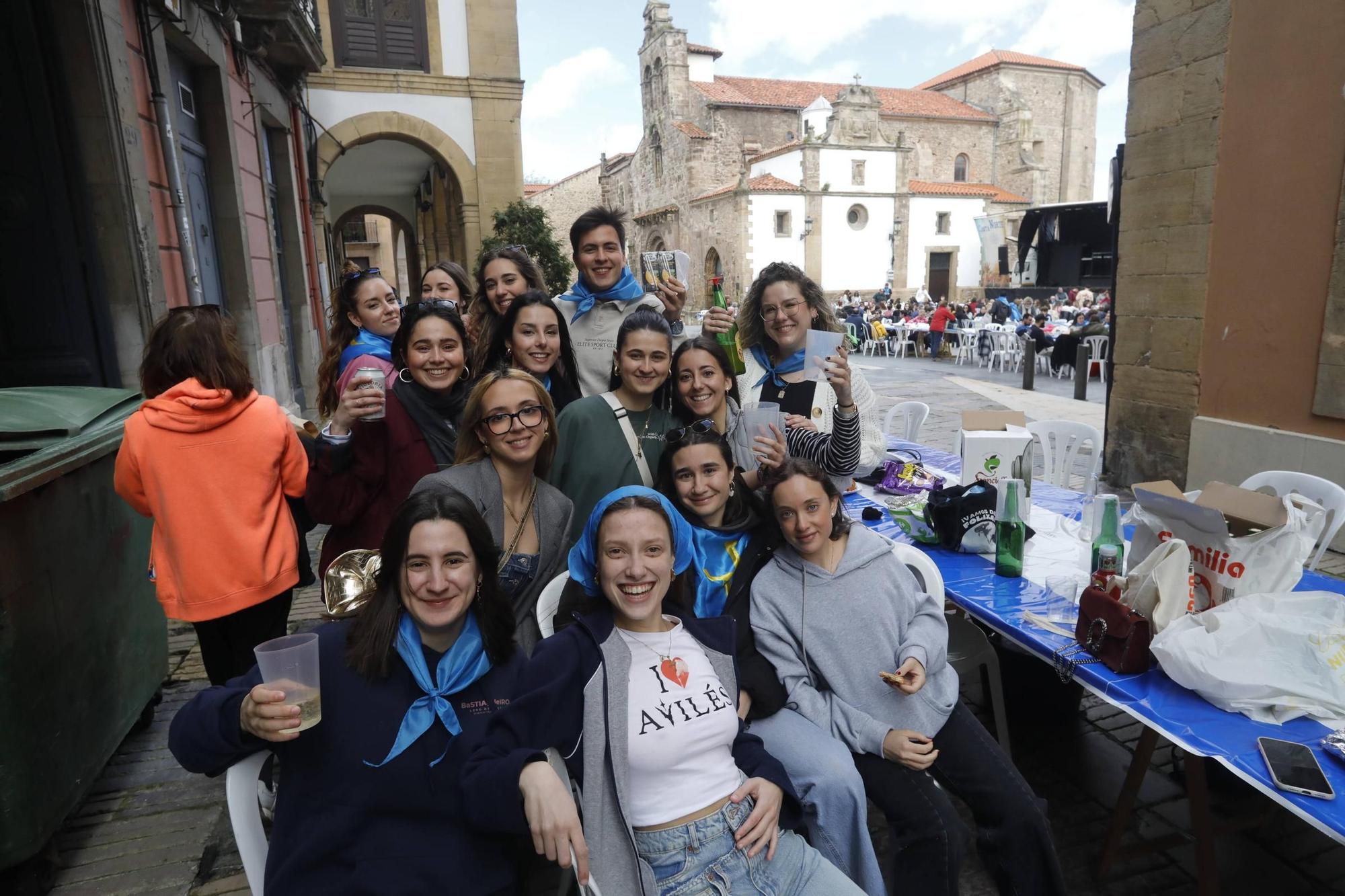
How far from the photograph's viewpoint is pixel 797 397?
325cm

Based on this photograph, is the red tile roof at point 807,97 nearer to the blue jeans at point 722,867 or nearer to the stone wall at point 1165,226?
the stone wall at point 1165,226

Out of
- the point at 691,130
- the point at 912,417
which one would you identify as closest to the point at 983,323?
the point at 912,417

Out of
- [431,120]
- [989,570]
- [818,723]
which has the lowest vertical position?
[818,723]

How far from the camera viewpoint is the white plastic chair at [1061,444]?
458 centimetres

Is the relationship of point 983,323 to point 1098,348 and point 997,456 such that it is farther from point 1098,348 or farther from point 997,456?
point 997,456

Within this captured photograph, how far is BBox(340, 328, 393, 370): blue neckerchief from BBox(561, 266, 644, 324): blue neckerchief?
0.85m

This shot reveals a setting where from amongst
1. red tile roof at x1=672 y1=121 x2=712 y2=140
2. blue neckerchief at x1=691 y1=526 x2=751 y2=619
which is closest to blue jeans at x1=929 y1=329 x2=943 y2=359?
blue neckerchief at x1=691 y1=526 x2=751 y2=619

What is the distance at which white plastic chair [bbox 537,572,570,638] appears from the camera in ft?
7.56

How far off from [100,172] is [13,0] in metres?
0.92

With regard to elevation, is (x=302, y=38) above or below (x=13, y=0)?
above

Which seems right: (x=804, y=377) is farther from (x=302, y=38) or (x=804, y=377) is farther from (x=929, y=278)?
(x=929, y=278)

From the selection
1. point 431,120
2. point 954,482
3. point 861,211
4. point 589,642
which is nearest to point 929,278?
point 861,211

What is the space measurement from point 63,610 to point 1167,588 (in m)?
3.38

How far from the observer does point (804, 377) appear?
3221 mm
